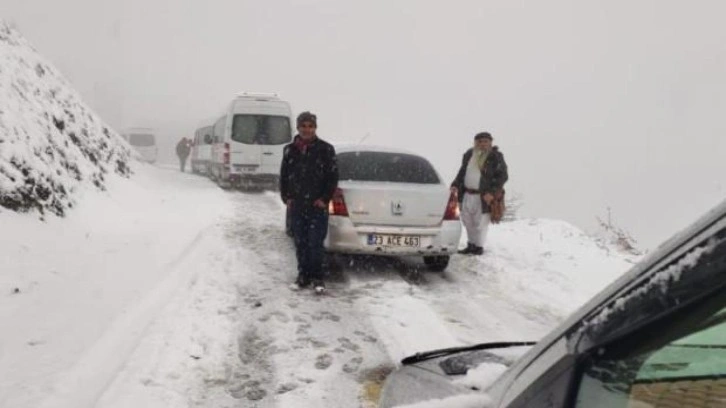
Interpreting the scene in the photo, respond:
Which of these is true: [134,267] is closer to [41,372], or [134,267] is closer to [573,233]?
[41,372]

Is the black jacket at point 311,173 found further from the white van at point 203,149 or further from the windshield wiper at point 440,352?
the white van at point 203,149

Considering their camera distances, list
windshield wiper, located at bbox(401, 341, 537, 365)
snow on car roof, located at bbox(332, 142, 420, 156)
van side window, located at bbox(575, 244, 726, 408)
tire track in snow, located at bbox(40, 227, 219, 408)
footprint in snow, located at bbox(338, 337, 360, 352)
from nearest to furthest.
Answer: van side window, located at bbox(575, 244, 726, 408) → windshield wiper, located at bbox(401, 341, 537, 365) → tire track in snow, located at bbox(40, 227, 219, 408) → footprint in snow, located at bbox(338, 337, 360, 352) → snow on car roof, located at bbox(332, 142, 420, 156)

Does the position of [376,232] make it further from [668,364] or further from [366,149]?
[668,364]

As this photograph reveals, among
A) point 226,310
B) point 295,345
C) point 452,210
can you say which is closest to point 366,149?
point 452,210

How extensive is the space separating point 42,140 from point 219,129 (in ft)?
33.9

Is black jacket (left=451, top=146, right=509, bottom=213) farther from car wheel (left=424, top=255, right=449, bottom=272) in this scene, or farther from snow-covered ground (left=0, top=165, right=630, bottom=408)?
car wheel (left=424, top=255, right=449, bottom=272)

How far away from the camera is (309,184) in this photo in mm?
5828

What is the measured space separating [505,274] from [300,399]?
4.45m

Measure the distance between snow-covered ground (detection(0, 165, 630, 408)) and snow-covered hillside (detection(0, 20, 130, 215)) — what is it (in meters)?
0.39

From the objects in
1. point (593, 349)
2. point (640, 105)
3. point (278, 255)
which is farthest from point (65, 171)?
point (640, 105)

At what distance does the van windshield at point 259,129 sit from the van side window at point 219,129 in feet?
3.47

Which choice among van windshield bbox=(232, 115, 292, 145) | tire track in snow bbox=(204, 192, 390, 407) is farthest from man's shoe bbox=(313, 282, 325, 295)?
van windshield bbox=(232, 115, 292, 145)

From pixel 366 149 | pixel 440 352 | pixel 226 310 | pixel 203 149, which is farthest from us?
pixel 203 149

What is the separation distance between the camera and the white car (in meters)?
6.54
